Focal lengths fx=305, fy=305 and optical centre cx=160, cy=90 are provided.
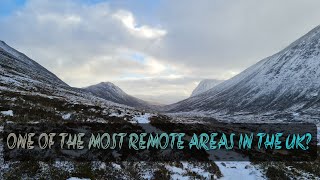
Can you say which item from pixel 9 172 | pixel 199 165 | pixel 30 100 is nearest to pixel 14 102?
pixel 30 100

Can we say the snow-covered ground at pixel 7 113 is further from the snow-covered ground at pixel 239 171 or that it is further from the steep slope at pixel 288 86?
the steep slope at pixel 288 86

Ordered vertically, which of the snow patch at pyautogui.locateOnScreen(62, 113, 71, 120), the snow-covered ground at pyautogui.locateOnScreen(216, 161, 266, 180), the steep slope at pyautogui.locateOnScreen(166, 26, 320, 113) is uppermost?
the steep slope at pyautogui.locateOnScreen(166, 26, 320, 113)

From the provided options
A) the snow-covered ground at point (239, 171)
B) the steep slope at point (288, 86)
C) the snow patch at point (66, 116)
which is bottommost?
the snow-covered ground at point (239, 171)

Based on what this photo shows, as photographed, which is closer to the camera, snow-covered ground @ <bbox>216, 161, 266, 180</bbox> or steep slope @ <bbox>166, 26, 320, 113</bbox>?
snow-covered ground @ <bbox>216, 161, 266, 180</bbox>

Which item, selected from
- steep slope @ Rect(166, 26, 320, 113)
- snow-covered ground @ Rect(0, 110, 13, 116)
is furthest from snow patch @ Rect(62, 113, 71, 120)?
steep slope @ Rect(166, 26, 320, 113)

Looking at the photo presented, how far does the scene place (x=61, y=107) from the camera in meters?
40.0

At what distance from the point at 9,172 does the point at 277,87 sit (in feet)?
544

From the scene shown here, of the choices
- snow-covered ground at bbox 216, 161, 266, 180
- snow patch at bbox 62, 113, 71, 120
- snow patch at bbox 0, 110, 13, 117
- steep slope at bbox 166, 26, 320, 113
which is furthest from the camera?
steep slope at bbox 166, 26, 320, 113

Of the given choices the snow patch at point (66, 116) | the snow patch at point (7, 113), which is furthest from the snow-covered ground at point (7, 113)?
the snow patch at point (66, 116)

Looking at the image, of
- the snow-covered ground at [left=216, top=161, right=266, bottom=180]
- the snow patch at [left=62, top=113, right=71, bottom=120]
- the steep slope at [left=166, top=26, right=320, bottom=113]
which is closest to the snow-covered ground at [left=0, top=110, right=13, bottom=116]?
the snow patch at [left=62, top=113, right=71, bottom=120]

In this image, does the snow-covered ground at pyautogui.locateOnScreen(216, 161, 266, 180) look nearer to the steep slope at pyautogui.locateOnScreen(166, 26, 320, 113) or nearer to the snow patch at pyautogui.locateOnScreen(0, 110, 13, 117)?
the snow patch at pyautogui.locateOnScreen(0, 110, 13, 117)

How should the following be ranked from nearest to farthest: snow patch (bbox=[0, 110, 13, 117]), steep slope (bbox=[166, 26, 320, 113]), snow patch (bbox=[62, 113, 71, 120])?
1. snow patch (bbox=[0, 110, 13, 117])
2. snow patch (bbox=[62, 113, 71, 120])
3. steep slope (bbox=[166, 26, 320, 113])

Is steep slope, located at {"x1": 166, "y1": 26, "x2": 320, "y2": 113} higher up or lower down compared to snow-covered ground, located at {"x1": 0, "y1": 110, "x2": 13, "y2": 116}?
higher up

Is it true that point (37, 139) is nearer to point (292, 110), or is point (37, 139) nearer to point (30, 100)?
point (30, 100)
